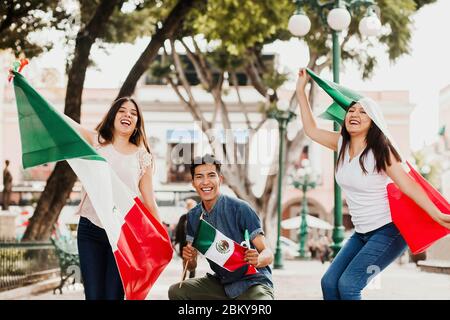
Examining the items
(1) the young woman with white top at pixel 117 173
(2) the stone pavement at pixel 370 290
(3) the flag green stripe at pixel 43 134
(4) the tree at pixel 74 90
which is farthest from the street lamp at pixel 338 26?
(3) the flag green stripe at pixel 43 134

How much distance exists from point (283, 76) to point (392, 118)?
23.0 meters

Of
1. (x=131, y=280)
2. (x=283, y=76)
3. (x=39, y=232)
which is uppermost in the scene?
(x=283, y=76)

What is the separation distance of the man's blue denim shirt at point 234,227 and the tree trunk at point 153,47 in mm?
9435

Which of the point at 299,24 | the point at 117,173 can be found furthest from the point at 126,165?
the point at 299,24

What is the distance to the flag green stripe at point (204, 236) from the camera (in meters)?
4.15

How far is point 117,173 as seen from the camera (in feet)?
15.3

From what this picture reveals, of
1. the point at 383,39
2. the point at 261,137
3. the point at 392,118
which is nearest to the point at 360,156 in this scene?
the point at 383,39

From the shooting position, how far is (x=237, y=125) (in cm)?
4019

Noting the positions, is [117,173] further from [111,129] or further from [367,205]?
[367,205]

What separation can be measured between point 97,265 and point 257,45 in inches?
772

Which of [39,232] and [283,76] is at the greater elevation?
[283,76]

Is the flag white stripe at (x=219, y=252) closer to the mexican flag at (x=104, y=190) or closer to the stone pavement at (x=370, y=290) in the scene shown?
the mexican flag at (x=104, y=190)

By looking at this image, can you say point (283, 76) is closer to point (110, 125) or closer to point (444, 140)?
point (110, 125)

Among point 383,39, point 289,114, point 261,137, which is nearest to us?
point 383,39
